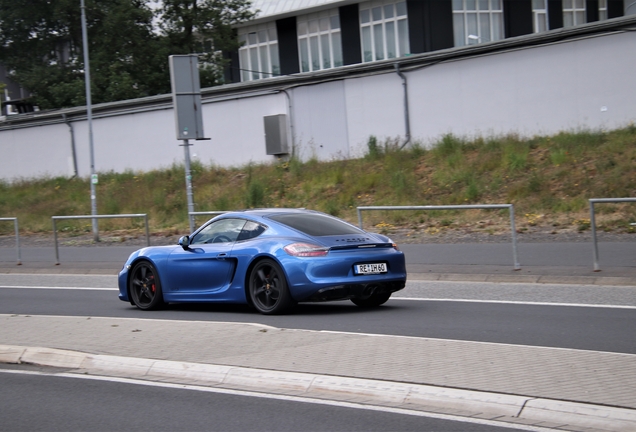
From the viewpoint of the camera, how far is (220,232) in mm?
11445

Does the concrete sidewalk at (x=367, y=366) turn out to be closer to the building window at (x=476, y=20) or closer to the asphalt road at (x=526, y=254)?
the asphalt road at (x=526, y=254)

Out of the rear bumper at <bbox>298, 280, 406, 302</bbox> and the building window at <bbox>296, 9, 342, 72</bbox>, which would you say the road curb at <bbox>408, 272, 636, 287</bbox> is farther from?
the building window at <bbox>296, 9, 342, 72</bbox>

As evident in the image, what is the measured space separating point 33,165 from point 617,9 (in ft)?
112

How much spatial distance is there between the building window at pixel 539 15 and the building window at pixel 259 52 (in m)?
14.9

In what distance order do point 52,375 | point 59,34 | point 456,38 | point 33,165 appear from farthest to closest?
point 59,34
point 456,38
point 33,165
point 52,375

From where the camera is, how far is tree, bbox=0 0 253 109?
1772 inches

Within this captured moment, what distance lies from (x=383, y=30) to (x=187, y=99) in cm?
2623

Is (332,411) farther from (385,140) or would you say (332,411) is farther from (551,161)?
(385,140)

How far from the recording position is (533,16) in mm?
45125

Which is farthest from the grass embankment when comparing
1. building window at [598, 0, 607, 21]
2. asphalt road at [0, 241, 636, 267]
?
building window at [598, 0, 607, 21]

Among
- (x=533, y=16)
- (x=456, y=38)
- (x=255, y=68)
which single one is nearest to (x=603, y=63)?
(x=456, y=38)

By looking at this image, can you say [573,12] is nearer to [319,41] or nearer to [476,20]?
[476,20]

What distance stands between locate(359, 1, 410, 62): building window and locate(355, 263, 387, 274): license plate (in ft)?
108

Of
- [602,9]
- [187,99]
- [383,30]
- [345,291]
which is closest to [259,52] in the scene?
[383,30]
